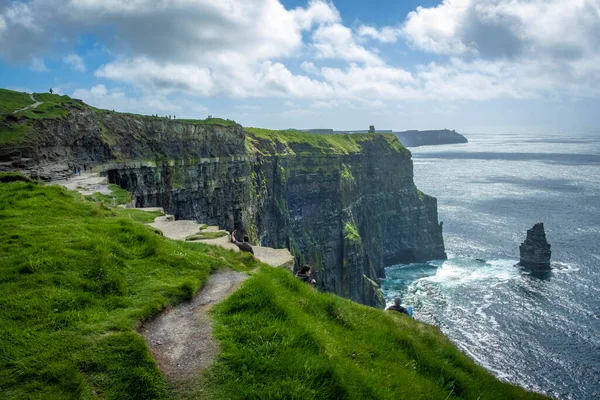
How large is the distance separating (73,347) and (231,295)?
3.50 m

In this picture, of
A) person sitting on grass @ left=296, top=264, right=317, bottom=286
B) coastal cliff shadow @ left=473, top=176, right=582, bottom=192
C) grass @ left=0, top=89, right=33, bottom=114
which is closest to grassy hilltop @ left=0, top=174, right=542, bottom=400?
person sitting on grass @ left=296, top=264, right=317, bottom=286

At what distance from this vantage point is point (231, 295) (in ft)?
31.6

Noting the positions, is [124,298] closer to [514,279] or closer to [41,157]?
[41,157]

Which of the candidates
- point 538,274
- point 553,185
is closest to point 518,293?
point 538,274

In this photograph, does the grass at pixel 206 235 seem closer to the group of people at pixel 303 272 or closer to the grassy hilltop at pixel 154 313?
the group of people at pixel 303 272

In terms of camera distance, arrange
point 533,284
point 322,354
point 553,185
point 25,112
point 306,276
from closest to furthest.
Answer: point 322,354 → point 306,276 → point 25,112 → point 533,284 → point 553,185

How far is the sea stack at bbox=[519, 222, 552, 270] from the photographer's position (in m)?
85.9

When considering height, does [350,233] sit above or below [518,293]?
above

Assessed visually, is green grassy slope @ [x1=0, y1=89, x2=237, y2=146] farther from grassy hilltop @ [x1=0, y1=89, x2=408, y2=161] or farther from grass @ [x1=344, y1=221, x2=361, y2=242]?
grass @ [x1=344, y1=221, x2=361, y2=242]

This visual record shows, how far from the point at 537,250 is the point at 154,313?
95.6 metres

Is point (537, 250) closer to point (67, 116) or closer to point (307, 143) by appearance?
point (307, 143)

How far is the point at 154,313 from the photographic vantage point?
8867 millimetres

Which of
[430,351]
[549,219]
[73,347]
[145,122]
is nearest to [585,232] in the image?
[549,219]

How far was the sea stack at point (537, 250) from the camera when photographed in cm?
8588
